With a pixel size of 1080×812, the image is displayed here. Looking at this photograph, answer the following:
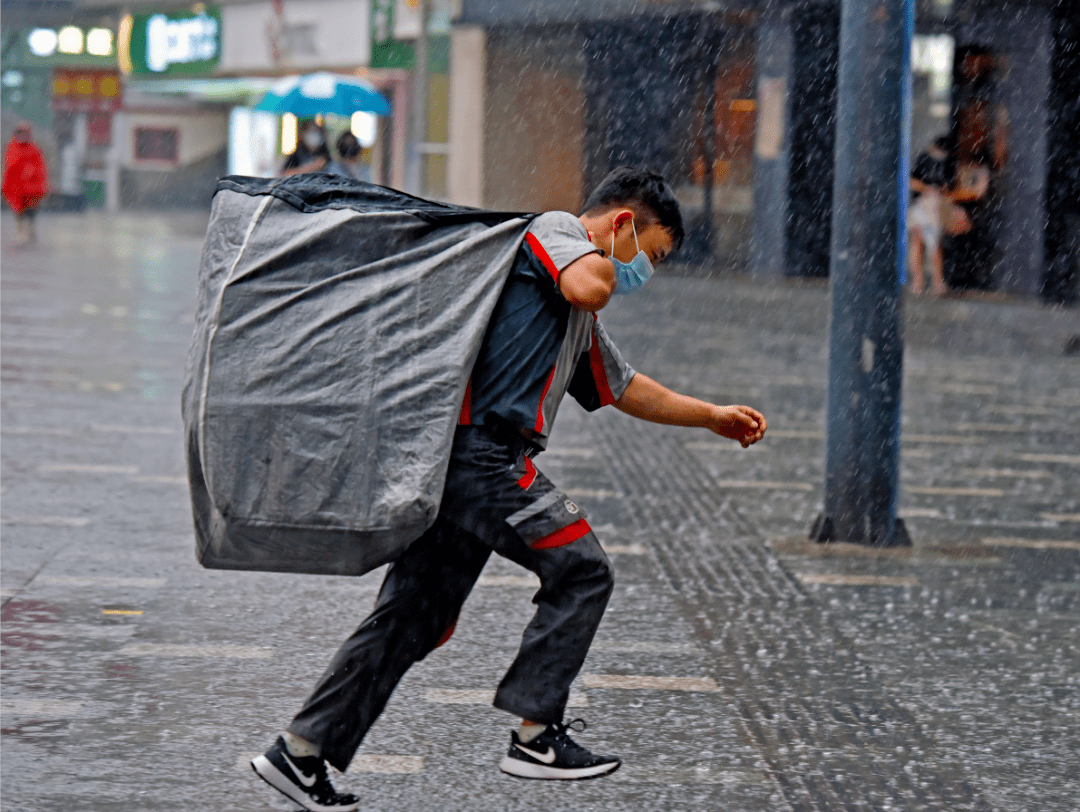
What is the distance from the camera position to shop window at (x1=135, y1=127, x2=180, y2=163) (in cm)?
4441

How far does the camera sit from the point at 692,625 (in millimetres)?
5129

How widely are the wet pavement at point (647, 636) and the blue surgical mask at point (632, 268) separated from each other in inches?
46.5

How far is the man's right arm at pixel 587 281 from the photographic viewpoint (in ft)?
10.7

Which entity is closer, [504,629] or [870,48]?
[504,629]

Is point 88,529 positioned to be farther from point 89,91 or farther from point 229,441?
point 89,91

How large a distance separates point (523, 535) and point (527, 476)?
0.13 meters

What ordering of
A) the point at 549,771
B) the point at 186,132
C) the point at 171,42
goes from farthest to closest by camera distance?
the point at 186,132, the point at 171,42, the point at 549,771

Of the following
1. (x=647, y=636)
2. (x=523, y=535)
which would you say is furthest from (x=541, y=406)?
(x=647, y=636)

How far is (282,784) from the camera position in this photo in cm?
338

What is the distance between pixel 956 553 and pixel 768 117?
1630 cm

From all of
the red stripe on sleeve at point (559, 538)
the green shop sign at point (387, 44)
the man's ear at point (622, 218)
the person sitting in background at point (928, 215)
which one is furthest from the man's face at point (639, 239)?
the green shop sign at point (387, 44)

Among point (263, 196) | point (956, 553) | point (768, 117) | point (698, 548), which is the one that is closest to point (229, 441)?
point (263, 196)

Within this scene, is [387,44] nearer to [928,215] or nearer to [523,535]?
[928,215]

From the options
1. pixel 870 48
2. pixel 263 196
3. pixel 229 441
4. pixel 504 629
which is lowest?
pixel 504 629
